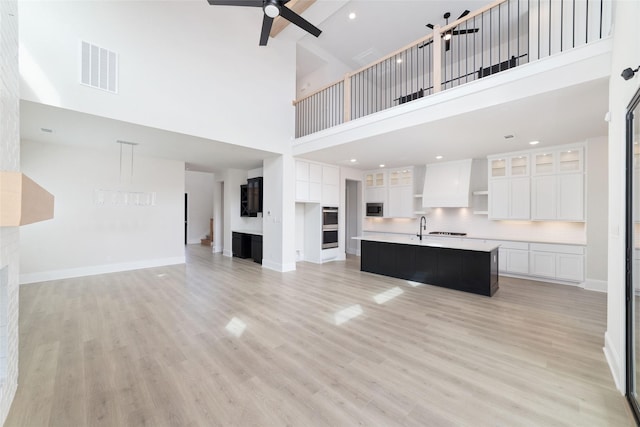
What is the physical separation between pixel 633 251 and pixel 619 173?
27.4 inches

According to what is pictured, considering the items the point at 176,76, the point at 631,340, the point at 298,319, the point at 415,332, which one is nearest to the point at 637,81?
the point at 631,340

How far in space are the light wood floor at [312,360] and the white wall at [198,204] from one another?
282 inches

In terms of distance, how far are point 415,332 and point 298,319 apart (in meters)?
1.46

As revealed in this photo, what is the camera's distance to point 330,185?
7.46m

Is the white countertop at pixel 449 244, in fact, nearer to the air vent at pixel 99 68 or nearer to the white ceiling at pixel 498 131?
the white ceiling at pixel 498 131

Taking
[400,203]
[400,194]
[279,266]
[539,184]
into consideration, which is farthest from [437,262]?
[279,266]

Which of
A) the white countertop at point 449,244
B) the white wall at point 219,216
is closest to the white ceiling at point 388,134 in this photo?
the white wall at point 219,216

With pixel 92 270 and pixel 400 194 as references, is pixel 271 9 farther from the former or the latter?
pixel 92 270

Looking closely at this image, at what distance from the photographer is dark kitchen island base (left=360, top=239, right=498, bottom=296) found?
4406mm

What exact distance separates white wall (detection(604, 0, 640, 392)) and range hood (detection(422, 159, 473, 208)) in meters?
4.11

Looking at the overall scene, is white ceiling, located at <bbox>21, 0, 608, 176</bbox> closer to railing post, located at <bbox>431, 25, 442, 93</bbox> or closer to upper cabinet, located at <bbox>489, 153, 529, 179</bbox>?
upper cabinet, located at <bbox>489, 153, 529, 179</bbox>

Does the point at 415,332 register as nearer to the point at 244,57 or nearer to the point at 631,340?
the point at 631,340

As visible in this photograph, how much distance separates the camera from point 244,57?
18.2 feet

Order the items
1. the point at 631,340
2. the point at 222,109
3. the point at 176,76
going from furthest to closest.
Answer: the point at 222,109 < the point at 176,76 < the point at 631,340
